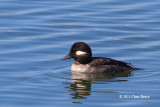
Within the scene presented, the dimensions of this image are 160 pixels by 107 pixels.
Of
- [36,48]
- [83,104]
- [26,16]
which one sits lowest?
[83,104]

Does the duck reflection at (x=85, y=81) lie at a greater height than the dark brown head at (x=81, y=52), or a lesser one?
lesser

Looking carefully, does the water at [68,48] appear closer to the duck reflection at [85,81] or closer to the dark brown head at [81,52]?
the duck reflection at [85,81]

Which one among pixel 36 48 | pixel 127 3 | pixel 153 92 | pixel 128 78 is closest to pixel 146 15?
pixel 127 3

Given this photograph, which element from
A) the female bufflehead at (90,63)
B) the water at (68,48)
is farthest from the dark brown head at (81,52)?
the water at (68,48)

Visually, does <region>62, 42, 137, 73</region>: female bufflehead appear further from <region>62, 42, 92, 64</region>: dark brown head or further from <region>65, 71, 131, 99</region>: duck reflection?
<region>65, 71, 131, 99</region>: duck reflection

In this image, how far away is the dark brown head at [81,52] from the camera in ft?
49.0

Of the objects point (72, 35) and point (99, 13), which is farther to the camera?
point (99, 13)

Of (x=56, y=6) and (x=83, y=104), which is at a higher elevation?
(x=56, y=6)

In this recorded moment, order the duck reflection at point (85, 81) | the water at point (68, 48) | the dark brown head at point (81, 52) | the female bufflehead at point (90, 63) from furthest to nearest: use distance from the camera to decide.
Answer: the dark brown head at point (81, 52), the female bufflehead at point (90, 63), the duck reflection at point (85, 81), the water at point (68, 48)

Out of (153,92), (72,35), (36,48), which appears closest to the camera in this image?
(153,92)

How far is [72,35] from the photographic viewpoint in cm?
1852

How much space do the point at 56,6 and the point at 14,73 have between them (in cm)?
858

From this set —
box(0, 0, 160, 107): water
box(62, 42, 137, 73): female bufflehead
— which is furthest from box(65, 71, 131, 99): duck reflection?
box(62, 42, 137, 73): female bufflehead

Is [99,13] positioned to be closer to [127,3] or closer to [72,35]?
[127,3]
